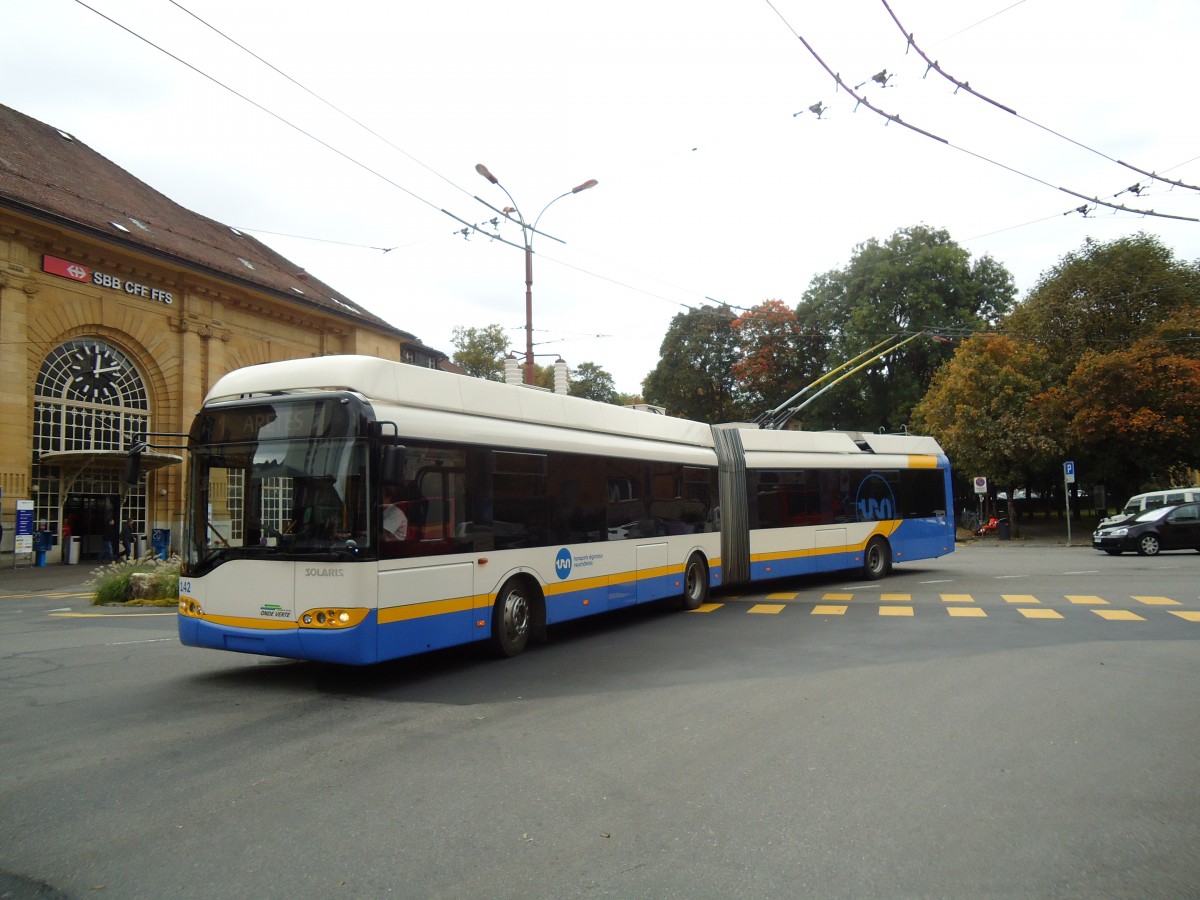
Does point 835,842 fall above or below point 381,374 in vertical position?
below

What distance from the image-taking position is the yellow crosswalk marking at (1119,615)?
485 inches

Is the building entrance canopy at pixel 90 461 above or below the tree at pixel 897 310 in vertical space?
below

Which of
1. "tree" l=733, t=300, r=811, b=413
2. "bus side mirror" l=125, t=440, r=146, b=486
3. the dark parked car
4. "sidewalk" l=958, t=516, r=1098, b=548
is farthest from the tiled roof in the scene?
the dark parked car

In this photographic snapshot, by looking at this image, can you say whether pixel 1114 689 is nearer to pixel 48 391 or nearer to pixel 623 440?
pixel 623 440

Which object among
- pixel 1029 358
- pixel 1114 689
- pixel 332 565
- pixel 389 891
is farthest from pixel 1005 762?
pixel 1029 358

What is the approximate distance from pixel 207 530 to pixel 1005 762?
6800mm

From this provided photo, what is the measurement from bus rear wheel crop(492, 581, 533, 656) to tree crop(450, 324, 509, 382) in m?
52.6

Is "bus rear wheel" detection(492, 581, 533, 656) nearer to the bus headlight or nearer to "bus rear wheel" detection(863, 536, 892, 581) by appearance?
the bus headlight

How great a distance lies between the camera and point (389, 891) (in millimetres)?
3783

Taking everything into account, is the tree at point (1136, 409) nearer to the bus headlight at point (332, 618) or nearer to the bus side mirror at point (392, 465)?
the bus side mirror at point (392, 465)

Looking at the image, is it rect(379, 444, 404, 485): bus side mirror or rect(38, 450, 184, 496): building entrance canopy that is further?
rect(38, 450, 184, 496): building entrance canopy

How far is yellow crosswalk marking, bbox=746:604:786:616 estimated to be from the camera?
44.7 ft

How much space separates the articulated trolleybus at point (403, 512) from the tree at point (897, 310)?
124 ft

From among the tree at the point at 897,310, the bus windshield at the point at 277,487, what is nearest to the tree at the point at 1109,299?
the tree at the point at 897,310
